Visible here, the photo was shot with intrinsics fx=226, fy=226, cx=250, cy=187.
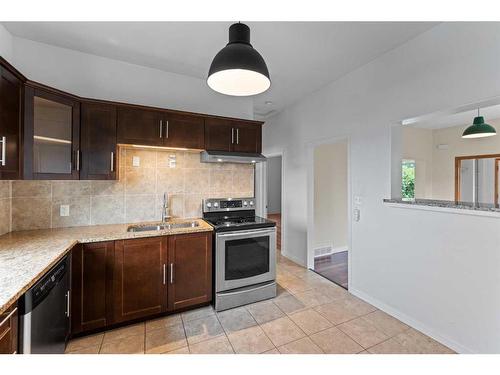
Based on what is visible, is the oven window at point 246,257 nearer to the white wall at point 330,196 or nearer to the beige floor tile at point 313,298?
the beige floor tile at point 313,298

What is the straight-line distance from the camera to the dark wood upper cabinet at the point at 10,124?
1460 mm

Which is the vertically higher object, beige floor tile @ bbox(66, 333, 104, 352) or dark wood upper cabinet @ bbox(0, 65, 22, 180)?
dark wood upper cabinet @ bbox(0, 65, 22, 180)

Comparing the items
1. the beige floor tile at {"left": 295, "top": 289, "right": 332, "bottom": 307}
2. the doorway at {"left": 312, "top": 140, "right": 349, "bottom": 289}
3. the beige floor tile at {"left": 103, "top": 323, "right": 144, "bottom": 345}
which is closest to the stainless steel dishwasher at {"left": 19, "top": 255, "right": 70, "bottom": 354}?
the beige floor tile at {"left": 103, "top": 323, "right": 144, "bottom": 345}

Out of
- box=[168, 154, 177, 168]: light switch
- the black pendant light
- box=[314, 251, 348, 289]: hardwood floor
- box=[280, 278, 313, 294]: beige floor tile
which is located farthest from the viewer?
box=[314, 251, 348, 289]: hardwood floor

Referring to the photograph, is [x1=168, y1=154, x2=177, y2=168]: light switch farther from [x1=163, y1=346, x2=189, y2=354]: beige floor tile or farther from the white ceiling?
[x1=163, y1=346, x2=189, y2=354]: beige floor tile

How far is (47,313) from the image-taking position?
1.35 m

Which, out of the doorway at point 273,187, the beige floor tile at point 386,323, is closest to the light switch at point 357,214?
the beige floor tile at point 386,323

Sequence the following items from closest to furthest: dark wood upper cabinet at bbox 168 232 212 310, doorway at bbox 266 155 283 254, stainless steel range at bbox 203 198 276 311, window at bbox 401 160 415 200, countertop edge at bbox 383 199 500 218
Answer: countertop edge at bbox 383 199 500 218, dark wood upper cabinet at bbox 168 232 212 310, stainless steel range at bbox 203 198 276 311, window at bbox 401 160 415 200, doorway at bbox 266 155 283 254

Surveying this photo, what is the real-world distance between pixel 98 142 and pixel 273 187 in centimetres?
608

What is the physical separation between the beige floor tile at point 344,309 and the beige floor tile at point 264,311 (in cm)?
44

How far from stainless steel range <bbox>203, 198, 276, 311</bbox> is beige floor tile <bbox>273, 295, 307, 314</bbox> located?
115 millimetres

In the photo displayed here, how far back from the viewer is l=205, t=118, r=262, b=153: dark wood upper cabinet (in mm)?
2707

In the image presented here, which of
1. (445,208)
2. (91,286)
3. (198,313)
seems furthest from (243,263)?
(445,208)
